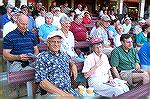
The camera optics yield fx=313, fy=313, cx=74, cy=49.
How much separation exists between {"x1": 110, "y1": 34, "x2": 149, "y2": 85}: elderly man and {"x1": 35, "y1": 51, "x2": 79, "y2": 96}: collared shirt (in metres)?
1.31

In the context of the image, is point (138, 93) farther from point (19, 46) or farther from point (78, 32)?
point (78, 32)

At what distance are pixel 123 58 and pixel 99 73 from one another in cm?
77

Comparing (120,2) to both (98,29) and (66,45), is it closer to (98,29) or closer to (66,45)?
(98,29)

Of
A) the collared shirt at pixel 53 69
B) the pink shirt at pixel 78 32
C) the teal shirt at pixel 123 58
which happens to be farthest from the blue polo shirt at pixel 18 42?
the pink shirt at pixel 78 32

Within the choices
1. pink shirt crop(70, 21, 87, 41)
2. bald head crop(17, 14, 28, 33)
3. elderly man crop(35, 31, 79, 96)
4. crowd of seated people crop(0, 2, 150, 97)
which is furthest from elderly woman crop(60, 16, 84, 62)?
pink shirt crop(70, 21, 87, 41)

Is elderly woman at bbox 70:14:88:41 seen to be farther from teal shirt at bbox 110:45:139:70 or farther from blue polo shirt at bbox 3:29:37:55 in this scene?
blue polo shirt at bbox 3:29:37:55

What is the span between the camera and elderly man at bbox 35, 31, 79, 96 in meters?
3.62

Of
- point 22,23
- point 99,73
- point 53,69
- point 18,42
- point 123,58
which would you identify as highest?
point 22,23

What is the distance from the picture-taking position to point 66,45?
219 inches

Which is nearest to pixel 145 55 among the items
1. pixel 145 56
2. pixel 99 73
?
pixel 145 56

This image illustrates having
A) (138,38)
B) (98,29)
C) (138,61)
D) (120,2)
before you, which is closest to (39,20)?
(98,29)

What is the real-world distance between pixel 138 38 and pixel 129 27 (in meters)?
3.24

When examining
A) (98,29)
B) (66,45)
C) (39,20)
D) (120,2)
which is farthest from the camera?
(120,2)

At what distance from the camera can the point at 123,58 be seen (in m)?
5.16
